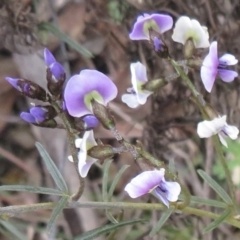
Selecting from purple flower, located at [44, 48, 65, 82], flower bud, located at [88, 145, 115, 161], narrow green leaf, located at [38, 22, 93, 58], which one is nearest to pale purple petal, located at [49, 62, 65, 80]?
purple flower, located at [44, 48, 65, 82]

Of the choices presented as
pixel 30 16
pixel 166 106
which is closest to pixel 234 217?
pixel 166 106

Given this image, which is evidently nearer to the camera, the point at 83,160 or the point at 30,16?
the point at 83,160

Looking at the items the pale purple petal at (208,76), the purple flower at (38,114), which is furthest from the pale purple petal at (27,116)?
the pale purple petal at (208,76)

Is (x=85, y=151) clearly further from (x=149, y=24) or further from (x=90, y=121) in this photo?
(x=149, y=24)

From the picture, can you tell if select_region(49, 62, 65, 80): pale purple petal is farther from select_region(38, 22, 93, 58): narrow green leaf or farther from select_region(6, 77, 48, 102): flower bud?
select_region(38, 22, 93, 58): narrow green leaf

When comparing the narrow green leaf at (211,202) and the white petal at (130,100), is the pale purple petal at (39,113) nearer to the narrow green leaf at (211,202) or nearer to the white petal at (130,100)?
the white petal at (130,100)

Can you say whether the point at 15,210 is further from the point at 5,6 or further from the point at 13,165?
the point at 13,165
